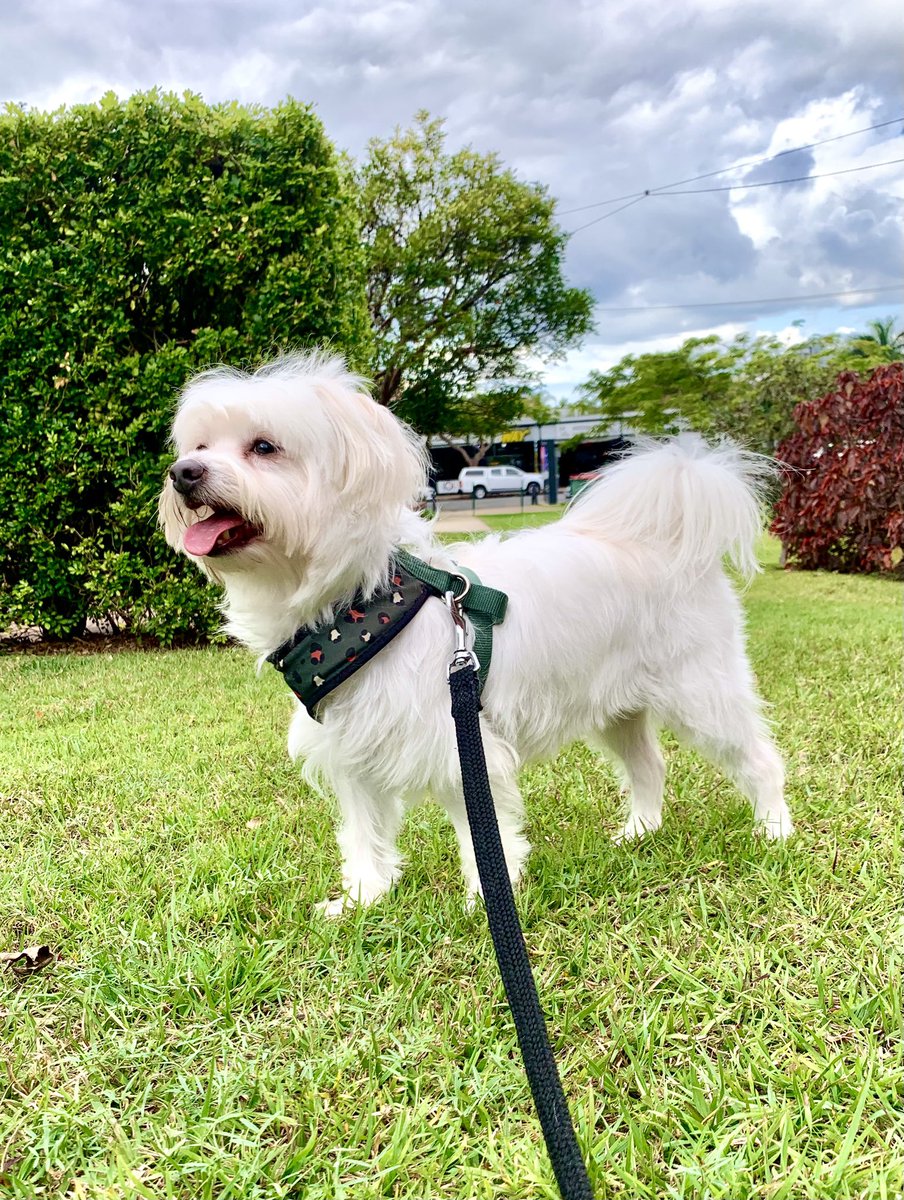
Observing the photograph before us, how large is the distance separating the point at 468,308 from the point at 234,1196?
69.5 ft

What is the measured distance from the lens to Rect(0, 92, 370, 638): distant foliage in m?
5.91

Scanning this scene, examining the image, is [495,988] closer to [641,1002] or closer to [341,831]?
[641,1002]

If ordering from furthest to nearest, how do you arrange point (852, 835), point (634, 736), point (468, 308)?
point (468, 308) → point (634, 736) → point (852, 835)

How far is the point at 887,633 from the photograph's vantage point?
6184 millimetres

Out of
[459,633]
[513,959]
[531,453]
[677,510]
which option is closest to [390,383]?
[677,510]

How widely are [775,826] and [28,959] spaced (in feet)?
8.07

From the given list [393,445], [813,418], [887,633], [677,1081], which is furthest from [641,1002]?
[813,418]

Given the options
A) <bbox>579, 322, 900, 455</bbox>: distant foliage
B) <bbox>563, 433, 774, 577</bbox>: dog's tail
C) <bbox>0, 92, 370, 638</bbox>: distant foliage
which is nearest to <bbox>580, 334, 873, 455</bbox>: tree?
<bbox>579, 322, 900, 455</bbox>: distant foliage

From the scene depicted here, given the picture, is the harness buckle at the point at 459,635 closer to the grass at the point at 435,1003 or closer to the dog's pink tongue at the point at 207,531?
the dog's pink tongue at the point at 207,531

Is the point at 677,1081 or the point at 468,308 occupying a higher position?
the point at 468,308

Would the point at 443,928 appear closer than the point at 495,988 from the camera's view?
No

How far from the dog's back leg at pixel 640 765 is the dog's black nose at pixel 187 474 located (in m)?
1.81

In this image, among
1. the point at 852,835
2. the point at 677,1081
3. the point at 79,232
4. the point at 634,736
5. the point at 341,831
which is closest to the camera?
the point at 677,1081

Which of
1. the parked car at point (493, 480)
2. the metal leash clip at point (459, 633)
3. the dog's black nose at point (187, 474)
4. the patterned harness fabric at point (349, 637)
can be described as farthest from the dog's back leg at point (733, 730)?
the parked car at point (493, 480)
